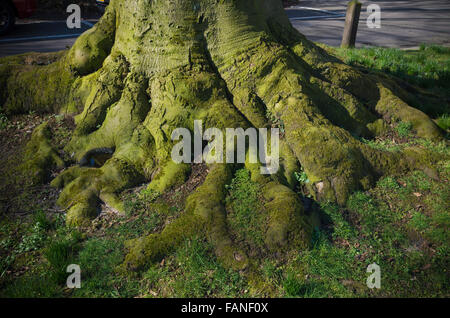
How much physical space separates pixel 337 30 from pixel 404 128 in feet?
27.8

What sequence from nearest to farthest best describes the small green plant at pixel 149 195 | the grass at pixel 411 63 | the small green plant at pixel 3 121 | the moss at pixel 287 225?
the moss at pixel 287 225, the small green plant at pixel 149 195, the small green plant at pixel 3 121, the grass at pixel 411 63

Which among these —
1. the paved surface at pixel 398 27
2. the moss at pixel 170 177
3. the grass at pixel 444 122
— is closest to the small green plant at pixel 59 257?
the moss at pixel 170 177

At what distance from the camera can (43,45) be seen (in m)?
9.54

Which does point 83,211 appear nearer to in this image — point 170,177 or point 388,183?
point 170,177

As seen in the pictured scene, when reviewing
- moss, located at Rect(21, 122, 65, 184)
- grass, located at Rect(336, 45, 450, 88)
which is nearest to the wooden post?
grass, located at Rect(336, 45, 450, 88)

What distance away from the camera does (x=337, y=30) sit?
1216cm

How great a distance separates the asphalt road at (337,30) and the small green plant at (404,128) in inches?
236

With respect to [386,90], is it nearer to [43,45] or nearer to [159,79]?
[159,79]

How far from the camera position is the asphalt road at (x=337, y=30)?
990cm

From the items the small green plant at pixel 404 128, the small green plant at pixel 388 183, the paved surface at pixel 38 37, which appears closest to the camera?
the small green plant at pixel 388 183

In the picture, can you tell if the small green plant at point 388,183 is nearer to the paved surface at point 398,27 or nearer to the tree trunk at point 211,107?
the tree trunk at point 211,107

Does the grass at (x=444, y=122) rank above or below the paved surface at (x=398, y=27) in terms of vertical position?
below

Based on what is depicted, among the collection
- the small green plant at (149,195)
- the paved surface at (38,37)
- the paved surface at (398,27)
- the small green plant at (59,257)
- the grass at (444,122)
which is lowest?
the small green plant at (59,257)

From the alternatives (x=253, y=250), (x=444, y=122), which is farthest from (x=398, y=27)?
(x=253, y=250)
